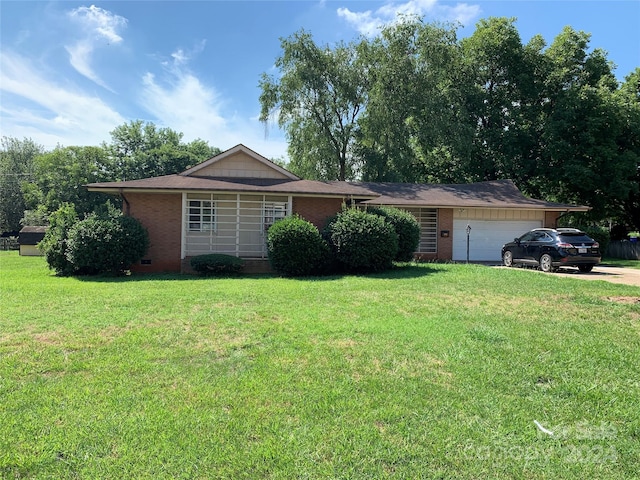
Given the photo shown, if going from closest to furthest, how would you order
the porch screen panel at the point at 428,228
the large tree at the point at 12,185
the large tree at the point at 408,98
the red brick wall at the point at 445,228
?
1. the red brick wall at the point at 445,228
2. the porch screen panel at the point at 428,228
3. the large tree at the point at 408,98
4. the large tree at the point at 12,185

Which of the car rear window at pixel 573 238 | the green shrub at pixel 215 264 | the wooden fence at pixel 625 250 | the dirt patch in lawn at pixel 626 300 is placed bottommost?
the dirt patch in lawn at pixel 626 300

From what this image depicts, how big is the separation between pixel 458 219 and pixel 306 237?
31.4 ft

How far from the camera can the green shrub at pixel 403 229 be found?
14617 mm

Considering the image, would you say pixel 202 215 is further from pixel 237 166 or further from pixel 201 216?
pixel 237 166

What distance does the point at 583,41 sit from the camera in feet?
85.0

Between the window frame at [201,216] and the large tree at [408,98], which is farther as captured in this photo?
the large tree at [408,98]

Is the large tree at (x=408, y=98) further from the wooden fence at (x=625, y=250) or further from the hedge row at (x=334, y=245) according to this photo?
the hedge row at (x=334, y=245)

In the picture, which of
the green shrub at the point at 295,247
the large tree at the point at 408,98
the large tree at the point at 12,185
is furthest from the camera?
the large tree at the point at 12,185

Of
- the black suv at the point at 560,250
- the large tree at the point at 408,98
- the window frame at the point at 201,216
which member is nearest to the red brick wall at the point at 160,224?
the window frame at the point at 201,216

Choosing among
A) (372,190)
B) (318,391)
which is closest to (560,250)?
(372,190)

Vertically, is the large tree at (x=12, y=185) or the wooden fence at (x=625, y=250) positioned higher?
the large tree at (x=12, y=185)

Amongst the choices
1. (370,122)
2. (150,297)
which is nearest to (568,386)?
(150,297)

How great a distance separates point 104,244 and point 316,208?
6.93 metres

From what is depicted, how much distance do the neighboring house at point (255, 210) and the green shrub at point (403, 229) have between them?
0.87 meters
